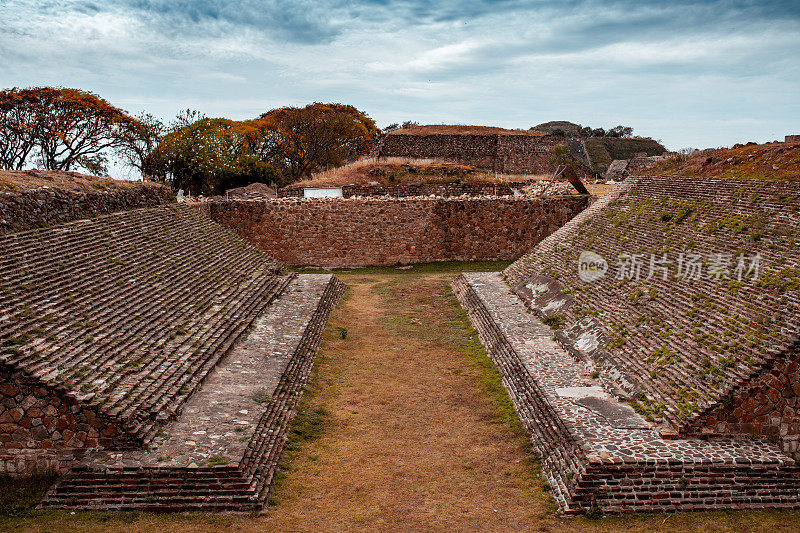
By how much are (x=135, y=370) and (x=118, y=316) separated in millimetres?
1378

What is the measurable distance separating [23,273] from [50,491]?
3259mm

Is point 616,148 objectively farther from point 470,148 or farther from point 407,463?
point 407,463

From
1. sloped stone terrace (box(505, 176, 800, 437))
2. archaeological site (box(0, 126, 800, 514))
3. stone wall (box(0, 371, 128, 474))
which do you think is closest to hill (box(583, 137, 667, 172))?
archaeological site (box(0, 126, 800, 514))

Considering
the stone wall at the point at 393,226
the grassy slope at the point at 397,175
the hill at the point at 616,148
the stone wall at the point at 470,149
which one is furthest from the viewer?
the hill at the point at 616,148

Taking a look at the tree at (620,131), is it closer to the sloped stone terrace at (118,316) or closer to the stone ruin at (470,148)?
the stone ruin at (470,148)

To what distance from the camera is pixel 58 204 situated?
10.9 m

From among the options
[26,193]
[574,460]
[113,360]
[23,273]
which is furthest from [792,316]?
[26,193]

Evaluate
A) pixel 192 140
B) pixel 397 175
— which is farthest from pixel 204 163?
pixel 397 175

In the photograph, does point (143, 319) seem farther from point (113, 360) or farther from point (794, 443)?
point (794, 443)

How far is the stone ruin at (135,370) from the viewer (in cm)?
661

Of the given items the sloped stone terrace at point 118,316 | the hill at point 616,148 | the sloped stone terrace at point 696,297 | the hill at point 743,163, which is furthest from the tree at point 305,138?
the sloped stone terrace at point 696,297

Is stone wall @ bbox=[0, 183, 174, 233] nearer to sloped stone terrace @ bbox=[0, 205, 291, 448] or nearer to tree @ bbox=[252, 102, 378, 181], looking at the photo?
sloped stone terrace @ bbox=[0, 205, 291, 448]

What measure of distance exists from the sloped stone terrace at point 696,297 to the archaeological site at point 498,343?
3cm

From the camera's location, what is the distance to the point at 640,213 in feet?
44.0
